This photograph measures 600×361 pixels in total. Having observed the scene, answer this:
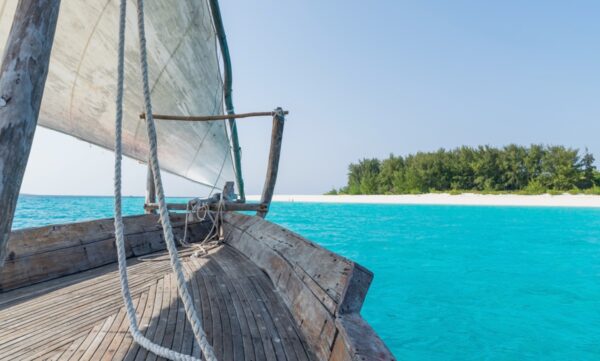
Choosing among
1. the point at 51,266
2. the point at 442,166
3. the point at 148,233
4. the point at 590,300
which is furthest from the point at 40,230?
the point at 442,166

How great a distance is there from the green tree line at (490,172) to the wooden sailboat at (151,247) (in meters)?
44.3

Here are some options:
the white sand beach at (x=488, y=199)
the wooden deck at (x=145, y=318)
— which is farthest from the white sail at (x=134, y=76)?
the white sand beach at (x=488, y=199)

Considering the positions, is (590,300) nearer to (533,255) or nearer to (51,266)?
(533,255)

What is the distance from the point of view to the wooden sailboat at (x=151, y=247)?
3.63ft

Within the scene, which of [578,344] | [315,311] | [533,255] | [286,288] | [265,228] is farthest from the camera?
[533,255]

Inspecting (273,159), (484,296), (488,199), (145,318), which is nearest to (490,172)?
(488,199)

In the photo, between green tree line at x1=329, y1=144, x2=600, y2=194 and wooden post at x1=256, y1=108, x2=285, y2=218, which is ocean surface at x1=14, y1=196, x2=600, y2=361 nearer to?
wooden post at x1=256, y1=108, x2=285, y2=218

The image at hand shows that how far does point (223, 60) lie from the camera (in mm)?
5969

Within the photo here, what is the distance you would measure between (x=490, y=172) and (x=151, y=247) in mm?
46993

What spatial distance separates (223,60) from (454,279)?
8097mm

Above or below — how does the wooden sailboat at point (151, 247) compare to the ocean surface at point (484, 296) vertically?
above

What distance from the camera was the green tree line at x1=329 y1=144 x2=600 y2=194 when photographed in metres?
39.0

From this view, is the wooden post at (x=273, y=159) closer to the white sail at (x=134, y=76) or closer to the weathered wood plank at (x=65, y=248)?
the white sail at (x=134, y=76)

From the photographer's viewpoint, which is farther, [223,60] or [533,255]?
[533,255]
